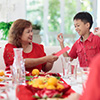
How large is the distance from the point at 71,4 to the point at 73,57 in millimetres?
4084

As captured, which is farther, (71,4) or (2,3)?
(71,4)

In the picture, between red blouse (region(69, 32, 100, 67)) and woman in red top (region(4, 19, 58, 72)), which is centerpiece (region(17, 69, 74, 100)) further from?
red blouse (region(69, 32, 100, 67))

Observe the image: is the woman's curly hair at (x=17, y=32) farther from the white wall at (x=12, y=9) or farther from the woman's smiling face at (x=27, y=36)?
the white wall at (x=12, y=9)

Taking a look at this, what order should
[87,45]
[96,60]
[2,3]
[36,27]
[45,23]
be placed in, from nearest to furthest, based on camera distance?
[96,60] < [87,45] < [36,27] < [2,3] < [45,23]

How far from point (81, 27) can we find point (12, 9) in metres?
3.66

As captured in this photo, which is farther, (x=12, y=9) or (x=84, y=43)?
(x=12, y=9)

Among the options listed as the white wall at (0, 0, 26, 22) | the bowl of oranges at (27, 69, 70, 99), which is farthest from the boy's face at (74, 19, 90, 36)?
the white wall at (0, 0, 26, 22)

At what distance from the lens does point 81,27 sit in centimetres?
231

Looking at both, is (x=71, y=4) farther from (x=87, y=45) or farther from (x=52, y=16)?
(x=87, y=45)

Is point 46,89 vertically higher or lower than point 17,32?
lower

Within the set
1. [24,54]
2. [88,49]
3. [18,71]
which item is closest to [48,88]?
[18,71]

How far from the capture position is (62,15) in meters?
6.15

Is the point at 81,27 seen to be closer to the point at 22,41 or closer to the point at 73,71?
the point at 22,41

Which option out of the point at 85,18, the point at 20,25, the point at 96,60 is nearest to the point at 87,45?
the point at 85,18
